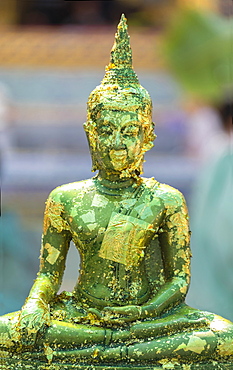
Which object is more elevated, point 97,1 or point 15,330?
point 97,1

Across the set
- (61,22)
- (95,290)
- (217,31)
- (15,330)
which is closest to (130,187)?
(95,290)

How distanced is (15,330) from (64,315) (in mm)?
191

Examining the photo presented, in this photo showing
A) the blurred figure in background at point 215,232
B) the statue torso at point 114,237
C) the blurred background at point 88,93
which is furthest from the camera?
the blurred background at point 88,93

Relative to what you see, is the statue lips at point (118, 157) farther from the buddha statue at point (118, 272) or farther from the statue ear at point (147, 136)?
the statue ear at point (147, 136)

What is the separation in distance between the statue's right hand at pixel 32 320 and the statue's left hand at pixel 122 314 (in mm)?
206

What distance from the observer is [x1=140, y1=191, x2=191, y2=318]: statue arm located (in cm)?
281

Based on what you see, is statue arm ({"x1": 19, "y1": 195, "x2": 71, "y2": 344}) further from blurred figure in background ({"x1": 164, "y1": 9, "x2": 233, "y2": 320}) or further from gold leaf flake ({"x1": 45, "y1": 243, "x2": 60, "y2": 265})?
blurred figure in background ({"x1": 164, "y1": 9, "x2": 233, "y2": 320})

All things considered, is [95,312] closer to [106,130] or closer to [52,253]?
[52,253]

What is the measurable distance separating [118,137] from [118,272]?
0.48 meters

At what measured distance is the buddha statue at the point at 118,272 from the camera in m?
2.66

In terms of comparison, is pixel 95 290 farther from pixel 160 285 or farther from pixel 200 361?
pixel 200 361

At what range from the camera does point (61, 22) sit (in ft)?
17.6

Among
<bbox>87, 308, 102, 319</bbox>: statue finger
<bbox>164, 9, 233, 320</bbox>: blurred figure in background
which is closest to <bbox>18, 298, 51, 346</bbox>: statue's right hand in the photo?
<bbox>87, 308, 102, 319</bbox>: statue finger

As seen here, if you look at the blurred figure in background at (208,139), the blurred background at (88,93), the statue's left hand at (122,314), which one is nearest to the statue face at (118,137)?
the statue's left hand at (122,314)
